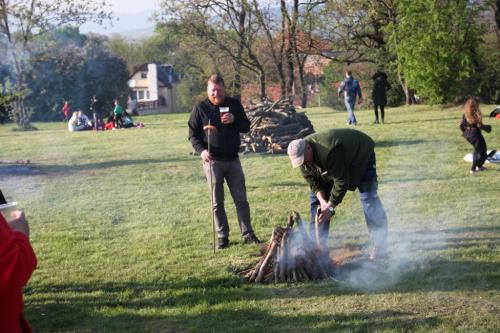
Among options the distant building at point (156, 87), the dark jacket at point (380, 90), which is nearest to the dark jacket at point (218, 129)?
the dark jacket at point (380, 90)

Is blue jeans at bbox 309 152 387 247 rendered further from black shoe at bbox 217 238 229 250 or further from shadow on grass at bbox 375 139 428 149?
shadow on grass at bbox 375 139 428 149

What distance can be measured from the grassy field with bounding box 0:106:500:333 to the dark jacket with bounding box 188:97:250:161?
1085 mm

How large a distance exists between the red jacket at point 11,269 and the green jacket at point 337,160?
11.0 feet

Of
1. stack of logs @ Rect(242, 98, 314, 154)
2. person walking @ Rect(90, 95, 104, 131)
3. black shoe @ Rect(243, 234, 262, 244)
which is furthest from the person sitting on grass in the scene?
person walking @ Rect(90, 95, 104, 131)

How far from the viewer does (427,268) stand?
562 centimetres

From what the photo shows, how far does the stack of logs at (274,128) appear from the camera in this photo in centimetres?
1418

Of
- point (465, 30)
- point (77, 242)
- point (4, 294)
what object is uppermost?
point (465, 30)

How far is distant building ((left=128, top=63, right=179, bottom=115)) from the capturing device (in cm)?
6475

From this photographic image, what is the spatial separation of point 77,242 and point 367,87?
2725 centimetres

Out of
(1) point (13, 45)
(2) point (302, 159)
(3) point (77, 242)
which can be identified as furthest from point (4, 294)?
(1) point (13, 45)

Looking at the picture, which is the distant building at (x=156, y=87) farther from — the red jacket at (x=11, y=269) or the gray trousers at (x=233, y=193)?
the red jacket at (x=11, y=269)

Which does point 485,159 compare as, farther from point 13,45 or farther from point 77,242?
point 13,45

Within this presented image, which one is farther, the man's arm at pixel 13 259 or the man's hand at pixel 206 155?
the man's hand at pixel 206 155

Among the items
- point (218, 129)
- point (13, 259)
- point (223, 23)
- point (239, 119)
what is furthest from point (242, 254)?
point (223, 23)
